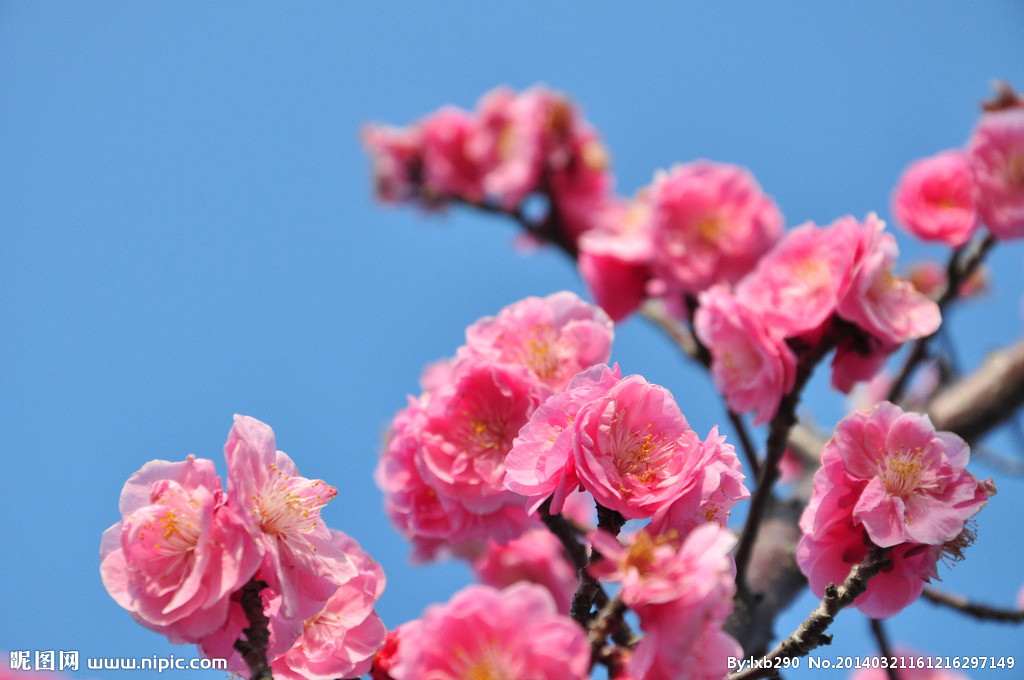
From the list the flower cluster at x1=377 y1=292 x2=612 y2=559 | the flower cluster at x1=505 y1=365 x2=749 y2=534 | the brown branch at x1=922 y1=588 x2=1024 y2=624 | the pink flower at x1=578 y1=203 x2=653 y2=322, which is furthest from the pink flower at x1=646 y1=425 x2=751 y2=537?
the pink flower at x1=578 y1=203 x2=653 y2=322

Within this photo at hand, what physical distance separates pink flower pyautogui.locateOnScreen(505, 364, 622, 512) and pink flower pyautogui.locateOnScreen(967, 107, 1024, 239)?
196cm

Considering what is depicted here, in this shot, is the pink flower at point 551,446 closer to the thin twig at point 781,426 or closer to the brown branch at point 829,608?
the brown branch at point 829,608

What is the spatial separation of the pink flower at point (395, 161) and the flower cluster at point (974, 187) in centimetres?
303

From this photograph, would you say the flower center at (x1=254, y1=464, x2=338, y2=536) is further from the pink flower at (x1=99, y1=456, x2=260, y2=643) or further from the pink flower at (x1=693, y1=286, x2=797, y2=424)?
the pink flower at (x1=693, y1=286, x2=797, y2=424)

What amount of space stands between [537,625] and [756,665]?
54 centimetres

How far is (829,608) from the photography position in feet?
4.58

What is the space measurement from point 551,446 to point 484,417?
449 millimetres

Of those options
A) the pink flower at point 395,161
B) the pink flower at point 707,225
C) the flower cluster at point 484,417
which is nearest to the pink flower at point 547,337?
the flower cluster at point 484,417

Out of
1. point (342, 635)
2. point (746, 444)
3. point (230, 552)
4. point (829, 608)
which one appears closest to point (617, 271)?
point (746, 444)

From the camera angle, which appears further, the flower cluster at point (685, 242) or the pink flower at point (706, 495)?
the flower cluster at point (685, 242)

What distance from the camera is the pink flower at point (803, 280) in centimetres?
197

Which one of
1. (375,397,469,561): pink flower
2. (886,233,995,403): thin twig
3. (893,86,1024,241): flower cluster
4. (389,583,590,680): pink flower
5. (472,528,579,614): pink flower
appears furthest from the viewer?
(472,528,579,614): pink flower

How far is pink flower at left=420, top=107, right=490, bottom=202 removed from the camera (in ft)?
15.5

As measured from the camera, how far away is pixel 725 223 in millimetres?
3133
